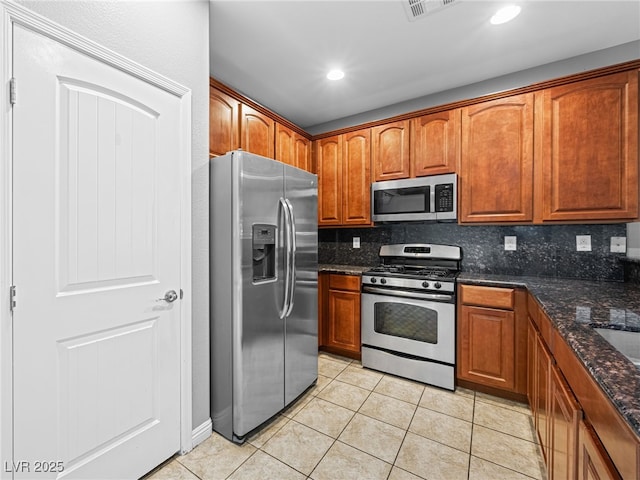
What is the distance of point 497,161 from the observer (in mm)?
2428

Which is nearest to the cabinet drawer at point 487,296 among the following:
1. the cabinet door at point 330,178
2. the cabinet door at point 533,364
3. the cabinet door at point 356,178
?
the cabinet door at point 533,364

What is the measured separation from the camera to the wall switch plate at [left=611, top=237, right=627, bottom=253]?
2.22 m

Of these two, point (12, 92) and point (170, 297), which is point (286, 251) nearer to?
point (170, 297)

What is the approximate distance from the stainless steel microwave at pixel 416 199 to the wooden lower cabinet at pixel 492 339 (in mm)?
706

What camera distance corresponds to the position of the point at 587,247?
2.33m

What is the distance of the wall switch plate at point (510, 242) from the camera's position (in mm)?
2604

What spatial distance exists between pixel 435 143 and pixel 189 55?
2100 mm

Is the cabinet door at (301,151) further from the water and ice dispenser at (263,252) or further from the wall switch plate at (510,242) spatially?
the wall switch plate at (510,242)

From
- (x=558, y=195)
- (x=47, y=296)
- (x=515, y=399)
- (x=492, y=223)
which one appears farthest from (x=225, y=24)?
(x=515, y=399)

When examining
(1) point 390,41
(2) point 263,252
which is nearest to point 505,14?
(1) point 390,41

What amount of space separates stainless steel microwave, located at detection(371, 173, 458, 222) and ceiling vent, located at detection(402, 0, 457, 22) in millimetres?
1248

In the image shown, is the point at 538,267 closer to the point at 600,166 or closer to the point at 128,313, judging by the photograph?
the point at 600,166

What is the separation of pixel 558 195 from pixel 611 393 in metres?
2.05

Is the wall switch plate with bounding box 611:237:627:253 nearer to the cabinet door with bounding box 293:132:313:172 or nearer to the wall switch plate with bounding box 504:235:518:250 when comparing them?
the wall switch plate with bounding box 504:235:518:250
